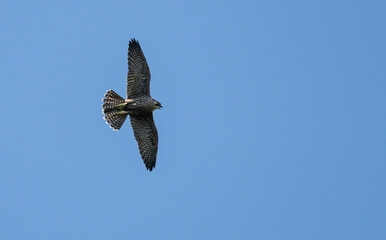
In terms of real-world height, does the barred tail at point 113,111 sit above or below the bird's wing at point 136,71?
below

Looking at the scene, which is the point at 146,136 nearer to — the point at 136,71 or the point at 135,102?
the point at 135,102

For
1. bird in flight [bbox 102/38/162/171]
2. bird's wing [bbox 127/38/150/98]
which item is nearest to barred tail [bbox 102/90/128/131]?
bird in flight [bbox 102/38/162/171]

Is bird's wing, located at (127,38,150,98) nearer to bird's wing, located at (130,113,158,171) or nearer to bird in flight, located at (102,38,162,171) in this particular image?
bird in flight, located at (102,38,162,171)

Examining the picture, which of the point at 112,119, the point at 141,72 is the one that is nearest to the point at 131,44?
the point at 141,72

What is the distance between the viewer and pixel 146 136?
21828 mm

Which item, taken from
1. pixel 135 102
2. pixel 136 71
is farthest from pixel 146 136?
pixel 136 71

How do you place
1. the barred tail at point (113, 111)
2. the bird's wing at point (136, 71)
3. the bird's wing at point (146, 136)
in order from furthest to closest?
the bird's wing at point (146, 136)
the barred tail at point (113, 111)
the bird's wing at point (136, 71)

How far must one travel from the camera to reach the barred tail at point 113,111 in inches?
832

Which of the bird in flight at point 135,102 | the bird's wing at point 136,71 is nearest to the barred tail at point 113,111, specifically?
the bird in flight at point 135,102

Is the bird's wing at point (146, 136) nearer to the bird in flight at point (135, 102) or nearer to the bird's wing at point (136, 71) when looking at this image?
the bird in flight at point (135, 102)

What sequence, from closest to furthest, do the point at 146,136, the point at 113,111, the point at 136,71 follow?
the point at 136,71, the point at 113,111, the point at 146,136

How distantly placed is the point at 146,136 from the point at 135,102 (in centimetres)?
131

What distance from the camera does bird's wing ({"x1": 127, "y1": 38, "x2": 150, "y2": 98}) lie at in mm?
21000

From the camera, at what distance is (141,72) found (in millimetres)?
21031
